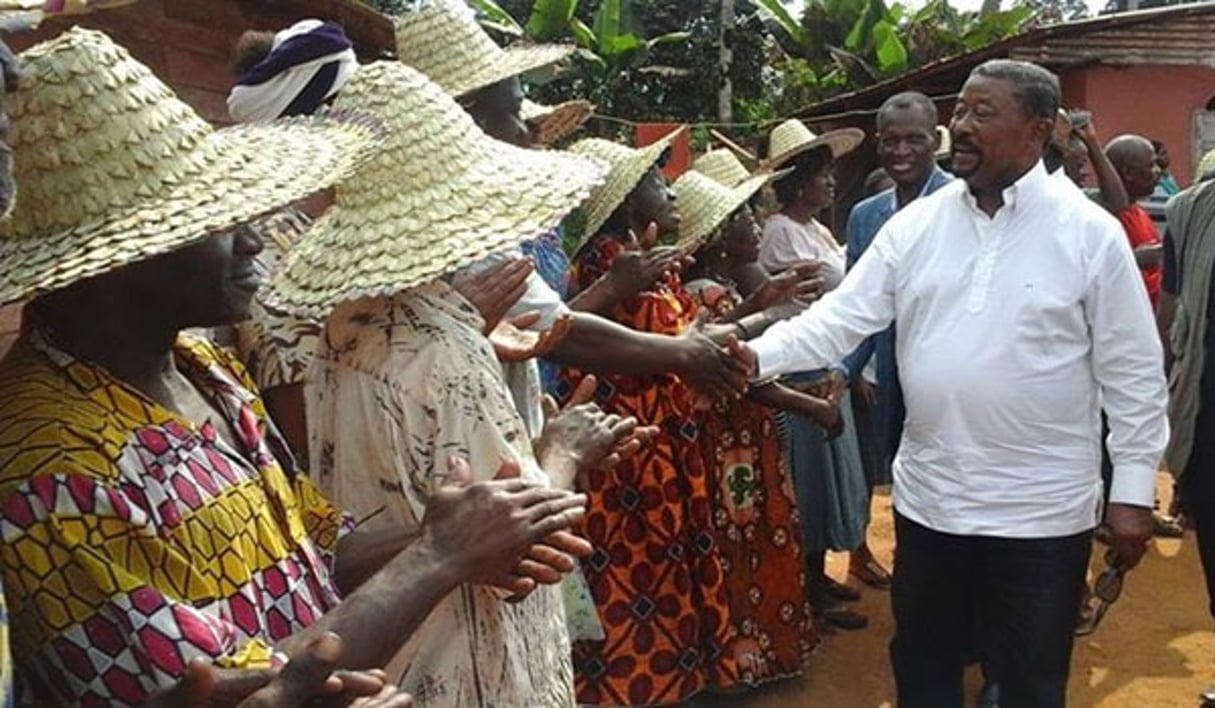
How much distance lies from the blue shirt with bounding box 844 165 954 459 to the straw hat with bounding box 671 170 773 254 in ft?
1.58

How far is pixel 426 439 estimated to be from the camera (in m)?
1.79

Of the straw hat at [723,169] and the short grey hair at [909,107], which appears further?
the straw hat at [723,169]

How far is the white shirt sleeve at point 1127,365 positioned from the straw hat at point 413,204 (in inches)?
56.3

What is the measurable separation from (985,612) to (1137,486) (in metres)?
0.51

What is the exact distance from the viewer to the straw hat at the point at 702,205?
4094 millimetres

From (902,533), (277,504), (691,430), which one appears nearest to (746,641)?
(691,430)

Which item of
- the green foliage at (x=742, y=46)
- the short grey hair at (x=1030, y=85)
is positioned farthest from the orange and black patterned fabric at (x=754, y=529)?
the green foliage at (x=742, y=46)

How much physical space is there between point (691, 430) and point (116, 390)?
2547 mm

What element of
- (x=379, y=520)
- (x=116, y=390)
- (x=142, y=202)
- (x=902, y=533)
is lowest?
(x=902, y=533)

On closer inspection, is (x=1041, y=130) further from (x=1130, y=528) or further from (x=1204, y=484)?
(x=1204, y=484)

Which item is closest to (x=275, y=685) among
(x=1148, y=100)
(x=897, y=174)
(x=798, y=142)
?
(x=897, y=174)

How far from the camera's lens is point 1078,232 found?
109 inches

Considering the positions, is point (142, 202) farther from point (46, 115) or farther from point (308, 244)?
point (308, 244)

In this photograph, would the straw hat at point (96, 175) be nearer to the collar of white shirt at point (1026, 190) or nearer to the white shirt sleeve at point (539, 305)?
the white shirt sleeve at point (539, 305)
